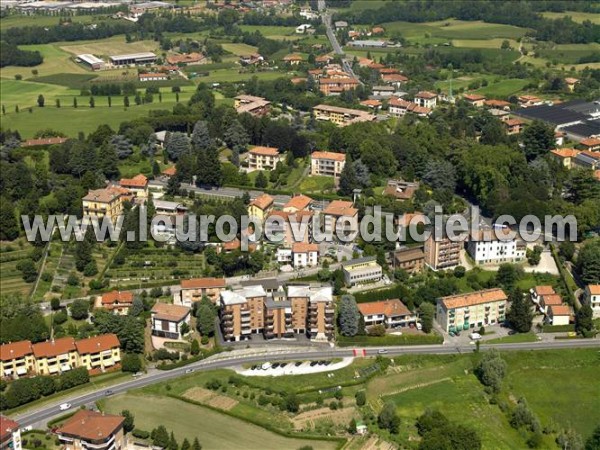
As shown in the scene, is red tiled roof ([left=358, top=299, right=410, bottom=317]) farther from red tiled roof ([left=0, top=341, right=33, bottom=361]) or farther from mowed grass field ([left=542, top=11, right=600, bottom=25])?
mowed grass field ([left=542, top=11, right=600, bottom=25])

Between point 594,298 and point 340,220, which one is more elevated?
point 340,220

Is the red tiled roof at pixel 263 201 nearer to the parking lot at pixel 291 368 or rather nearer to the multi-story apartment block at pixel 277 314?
the multi-story apartment block at pixel 277 314

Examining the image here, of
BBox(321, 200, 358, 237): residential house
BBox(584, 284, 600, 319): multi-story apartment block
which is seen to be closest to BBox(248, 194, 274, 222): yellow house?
BBox(321, 200, 358, 237): residential house

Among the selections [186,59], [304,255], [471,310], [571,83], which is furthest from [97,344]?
[186,59]

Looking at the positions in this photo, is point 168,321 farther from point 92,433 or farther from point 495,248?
point 495,248

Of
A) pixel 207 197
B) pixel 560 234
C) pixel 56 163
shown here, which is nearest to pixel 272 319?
pixel 207 197

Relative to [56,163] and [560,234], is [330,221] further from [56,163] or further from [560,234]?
[56,163]
